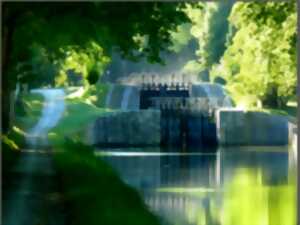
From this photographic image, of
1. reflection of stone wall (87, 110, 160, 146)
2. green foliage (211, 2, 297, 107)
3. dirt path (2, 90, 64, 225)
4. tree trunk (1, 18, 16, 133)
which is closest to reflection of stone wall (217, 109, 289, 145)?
green foliage (211, 2, 297, 107)

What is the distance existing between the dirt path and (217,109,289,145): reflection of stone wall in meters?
3.53

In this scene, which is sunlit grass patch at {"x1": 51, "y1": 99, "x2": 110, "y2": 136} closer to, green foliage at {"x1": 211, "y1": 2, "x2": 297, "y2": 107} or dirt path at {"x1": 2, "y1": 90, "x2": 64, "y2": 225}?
dirt path at {"x1": 2, "y1": 90, "x2": 64, "y2": 225}

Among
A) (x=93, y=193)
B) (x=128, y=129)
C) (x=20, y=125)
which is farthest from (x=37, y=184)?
(x=128, y=129)

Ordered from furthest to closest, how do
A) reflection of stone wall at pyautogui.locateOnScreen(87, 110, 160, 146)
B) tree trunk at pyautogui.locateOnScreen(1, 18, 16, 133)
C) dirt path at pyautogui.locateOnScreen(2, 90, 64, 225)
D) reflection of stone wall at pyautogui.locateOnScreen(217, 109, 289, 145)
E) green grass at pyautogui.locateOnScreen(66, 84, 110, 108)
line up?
reflection of stone wall at pyautogui.locateOnScreen(87, 110, 160, 146)
reflection of stone wall at pyautogui.locateOnScreen(217, 109, 289, 145)
green grass at pyautogui.locateOnScreen(66, 84, 110, 108)
tree trunk at pyautogui.locateOnScreen(1, 18, 16, 133)
dirt path at pyautogui.locateOnScreen(2, 90, 64, 225)

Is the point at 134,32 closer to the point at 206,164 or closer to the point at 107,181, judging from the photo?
the point at 107,181

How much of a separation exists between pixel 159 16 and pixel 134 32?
35 cm

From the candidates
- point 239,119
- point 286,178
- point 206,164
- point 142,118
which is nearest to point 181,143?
point 142,118

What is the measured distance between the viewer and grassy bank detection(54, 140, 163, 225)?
848cm

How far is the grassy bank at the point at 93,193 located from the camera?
8477 mm

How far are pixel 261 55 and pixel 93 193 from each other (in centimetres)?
396

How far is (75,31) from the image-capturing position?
9.80 metres

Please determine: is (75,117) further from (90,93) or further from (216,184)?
(216,184)

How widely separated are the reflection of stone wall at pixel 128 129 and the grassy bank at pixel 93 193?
239cm

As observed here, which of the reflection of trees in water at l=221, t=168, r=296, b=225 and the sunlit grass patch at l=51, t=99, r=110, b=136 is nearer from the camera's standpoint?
the reflection of trees in water at l=221, t=168, r=296, b=225
